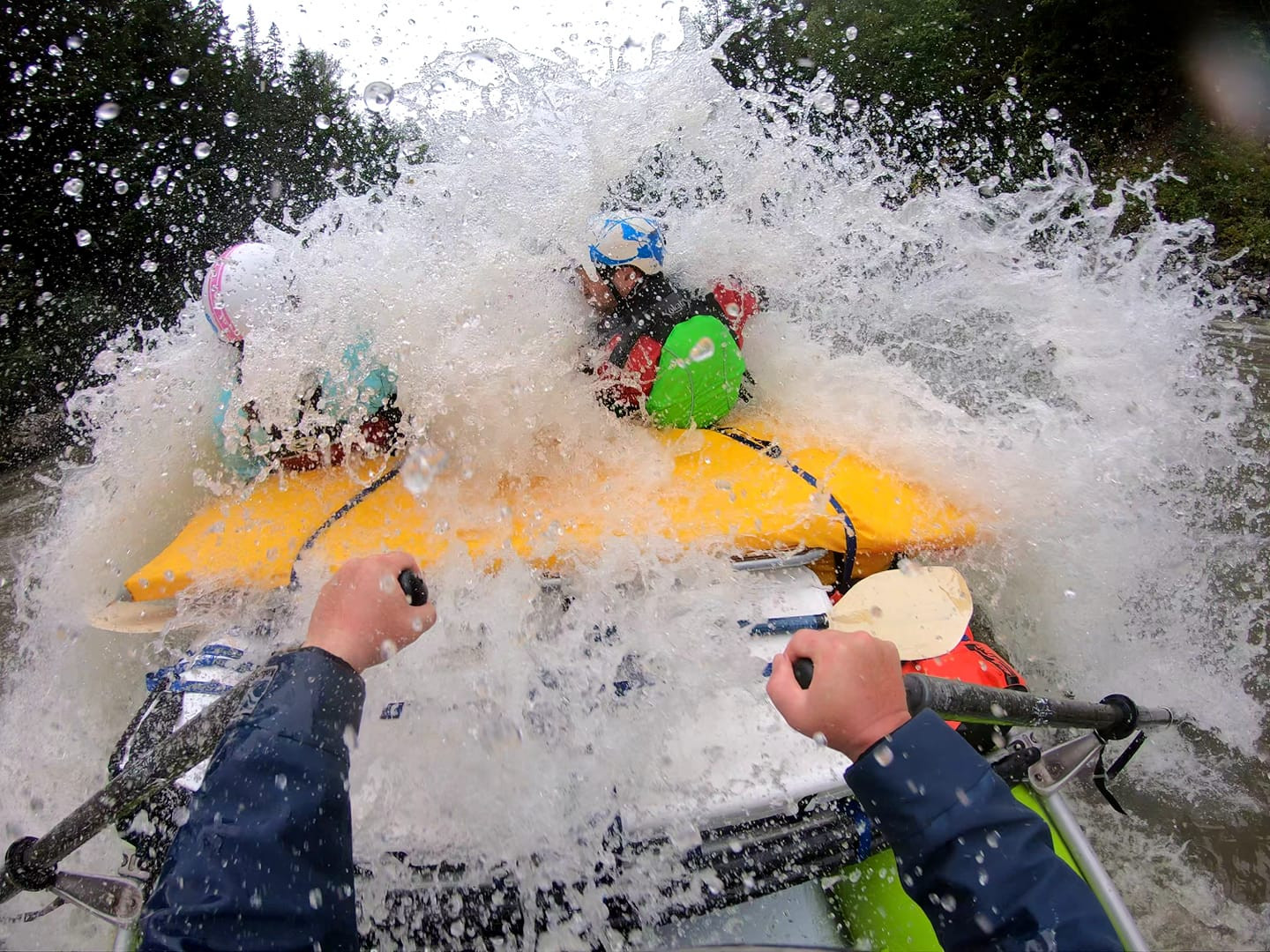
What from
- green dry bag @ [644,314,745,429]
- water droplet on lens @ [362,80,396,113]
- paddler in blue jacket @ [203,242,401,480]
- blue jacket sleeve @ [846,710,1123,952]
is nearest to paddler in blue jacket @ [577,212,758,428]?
green dry bag @ [644,314,745,429]

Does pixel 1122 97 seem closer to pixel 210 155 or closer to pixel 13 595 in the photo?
pixel 210 155

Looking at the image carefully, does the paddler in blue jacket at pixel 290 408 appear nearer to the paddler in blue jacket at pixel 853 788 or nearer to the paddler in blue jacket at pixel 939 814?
the paddler in blue jacket at pixel 853 788

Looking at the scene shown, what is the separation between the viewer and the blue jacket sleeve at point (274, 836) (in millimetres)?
909

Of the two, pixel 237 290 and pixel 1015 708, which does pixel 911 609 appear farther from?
pixel 237 290

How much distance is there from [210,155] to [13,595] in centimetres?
659

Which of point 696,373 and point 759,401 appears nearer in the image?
point 696,373

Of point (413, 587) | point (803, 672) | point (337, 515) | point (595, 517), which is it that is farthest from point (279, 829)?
point (337, 515)

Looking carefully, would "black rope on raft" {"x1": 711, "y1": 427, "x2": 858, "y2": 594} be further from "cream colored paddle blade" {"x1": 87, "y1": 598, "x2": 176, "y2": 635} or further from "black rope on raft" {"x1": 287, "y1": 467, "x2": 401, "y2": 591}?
"cream colored paddle blade" {"x1": 87, "y1": 598, "x2": 176, "y2": 635}

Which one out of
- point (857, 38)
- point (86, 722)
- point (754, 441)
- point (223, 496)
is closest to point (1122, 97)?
point (857, 38)

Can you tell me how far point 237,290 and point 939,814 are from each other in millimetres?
3036

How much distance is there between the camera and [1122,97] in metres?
8.78

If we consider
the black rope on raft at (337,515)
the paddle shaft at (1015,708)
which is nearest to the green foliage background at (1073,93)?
the black rope on raft at (337,515)

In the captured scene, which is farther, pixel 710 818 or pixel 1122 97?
pixel 1122 97

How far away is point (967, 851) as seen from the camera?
3.02ft
